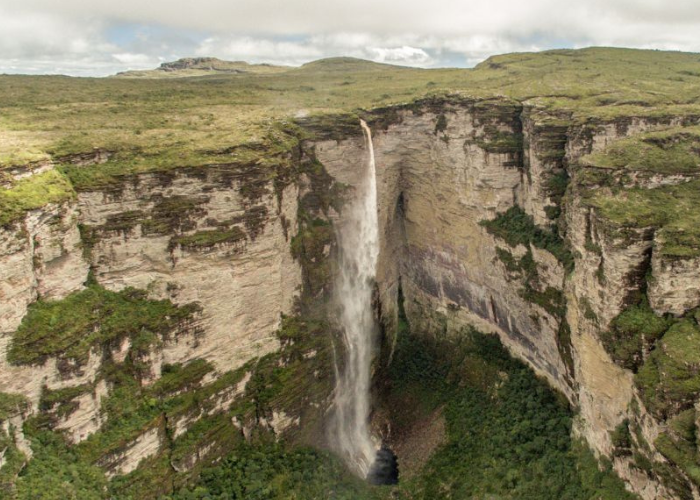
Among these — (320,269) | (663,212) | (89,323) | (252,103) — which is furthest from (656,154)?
(89,323)

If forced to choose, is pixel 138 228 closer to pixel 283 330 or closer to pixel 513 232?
pixel 283 330

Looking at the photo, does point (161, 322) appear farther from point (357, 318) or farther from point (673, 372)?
point (673, 372)

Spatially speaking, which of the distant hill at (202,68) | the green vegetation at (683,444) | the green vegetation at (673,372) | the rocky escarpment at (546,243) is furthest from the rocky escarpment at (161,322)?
the distant hill at (202,68)

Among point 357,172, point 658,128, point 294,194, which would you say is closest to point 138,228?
point 294,194

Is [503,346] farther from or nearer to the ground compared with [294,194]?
nearer to the ground

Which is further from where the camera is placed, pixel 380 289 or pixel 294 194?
pixel 380 289

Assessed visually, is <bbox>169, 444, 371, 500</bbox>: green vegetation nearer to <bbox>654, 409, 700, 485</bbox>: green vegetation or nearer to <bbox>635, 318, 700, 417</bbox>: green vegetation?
<bbox>654, 409, 700, 485</bbox>: green vegetation
